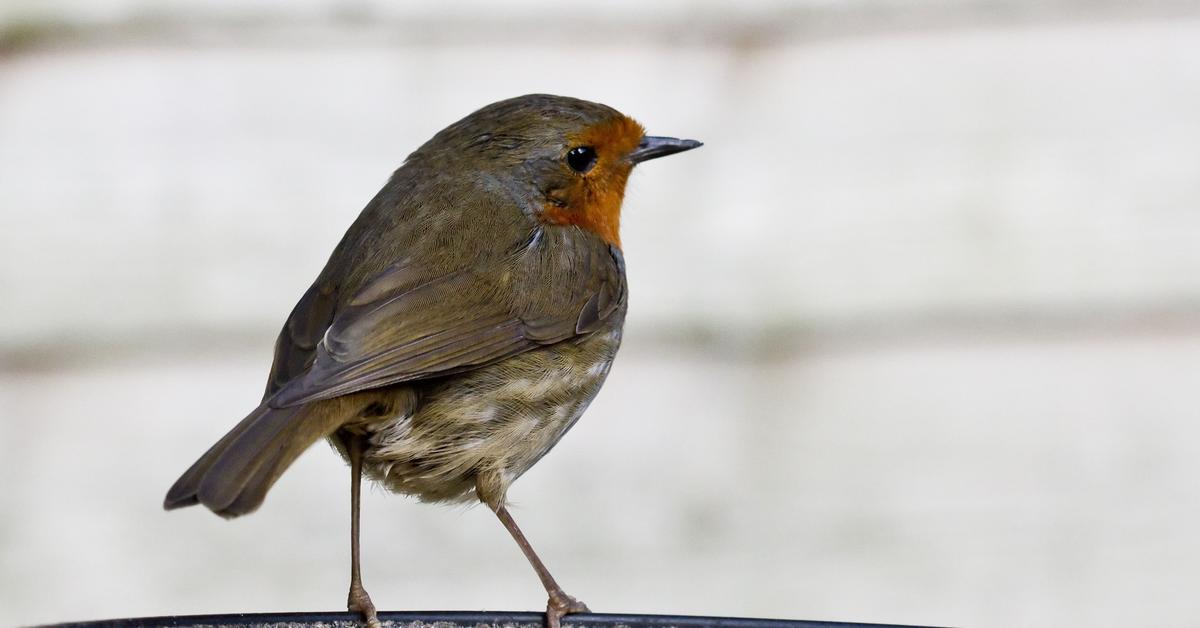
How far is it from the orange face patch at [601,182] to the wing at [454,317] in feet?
0.20

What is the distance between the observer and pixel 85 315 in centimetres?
365

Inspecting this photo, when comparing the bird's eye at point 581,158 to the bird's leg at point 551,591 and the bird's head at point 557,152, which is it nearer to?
the bird's head at point 557,152

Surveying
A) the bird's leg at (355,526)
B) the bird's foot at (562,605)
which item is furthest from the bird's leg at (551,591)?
the bird's leg at (355,526)

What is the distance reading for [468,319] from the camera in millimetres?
2729

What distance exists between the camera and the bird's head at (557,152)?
312cm

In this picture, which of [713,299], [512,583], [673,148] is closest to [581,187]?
[673,148]

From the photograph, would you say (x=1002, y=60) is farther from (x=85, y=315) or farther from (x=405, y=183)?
(x=85, y=315)

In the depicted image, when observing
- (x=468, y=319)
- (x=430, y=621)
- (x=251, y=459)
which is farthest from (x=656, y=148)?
(x=430, y=621)

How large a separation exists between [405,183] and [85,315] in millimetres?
950

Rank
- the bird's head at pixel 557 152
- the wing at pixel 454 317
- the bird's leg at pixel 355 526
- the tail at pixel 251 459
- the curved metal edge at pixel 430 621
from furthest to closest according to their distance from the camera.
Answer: the bird's head at pixel 557 152
the bird's leg at pixel 355 526
the wing at pixel 454 317
the tail at pixel 251 459
the curved metal edge at pixel 430 621

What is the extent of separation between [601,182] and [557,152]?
11 centimetres

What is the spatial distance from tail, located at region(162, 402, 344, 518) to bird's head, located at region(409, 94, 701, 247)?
0.75 meters

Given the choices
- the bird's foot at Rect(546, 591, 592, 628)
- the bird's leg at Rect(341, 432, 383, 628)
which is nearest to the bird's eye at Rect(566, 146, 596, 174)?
the bird's leg at Rect(341, 432, 383, 628)

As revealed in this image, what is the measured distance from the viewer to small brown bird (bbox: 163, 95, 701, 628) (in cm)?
254
